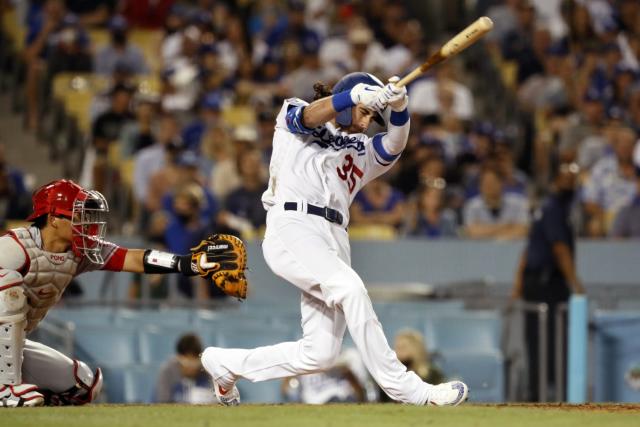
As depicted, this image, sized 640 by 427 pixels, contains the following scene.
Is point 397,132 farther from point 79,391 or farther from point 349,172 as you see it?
point 79,391

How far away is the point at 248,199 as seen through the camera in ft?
39.0

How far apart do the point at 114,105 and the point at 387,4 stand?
481 cm

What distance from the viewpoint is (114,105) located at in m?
13.5

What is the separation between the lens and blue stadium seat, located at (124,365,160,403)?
31.0 ft

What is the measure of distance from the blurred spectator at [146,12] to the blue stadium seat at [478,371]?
24.4 feet

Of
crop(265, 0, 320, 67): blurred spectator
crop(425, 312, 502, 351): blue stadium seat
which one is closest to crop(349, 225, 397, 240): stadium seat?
crop(425, 312, 502, 351): blue stadium seat

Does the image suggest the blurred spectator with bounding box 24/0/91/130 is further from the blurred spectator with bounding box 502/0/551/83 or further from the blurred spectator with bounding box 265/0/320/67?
the blurred spectator with bounding box 502/0/551/83

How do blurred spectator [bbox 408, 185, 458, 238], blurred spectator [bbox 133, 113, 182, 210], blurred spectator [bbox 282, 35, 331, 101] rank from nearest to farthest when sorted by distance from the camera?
1. blurred spectator [bbox 408, 185, 458, 238]
2. blurred spectator [bbox 133, 113, 182, 210]
3. blurred spectator [bbox 282, 35, 331, 101]

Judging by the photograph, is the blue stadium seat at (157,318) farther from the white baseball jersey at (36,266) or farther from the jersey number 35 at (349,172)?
the jersey number 35 at (349,172)

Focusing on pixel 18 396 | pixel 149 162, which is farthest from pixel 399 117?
pixel 149 162

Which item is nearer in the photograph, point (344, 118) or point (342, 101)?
point (342, 101)

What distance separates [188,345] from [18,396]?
112 inches

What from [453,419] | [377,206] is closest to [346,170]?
[453,419]

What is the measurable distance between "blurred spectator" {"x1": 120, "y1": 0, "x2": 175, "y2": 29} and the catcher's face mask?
9446 mm
